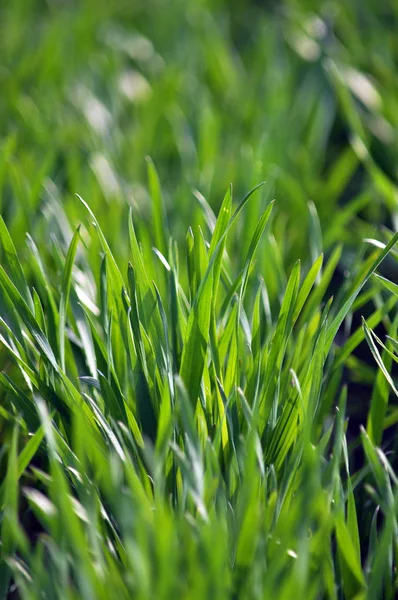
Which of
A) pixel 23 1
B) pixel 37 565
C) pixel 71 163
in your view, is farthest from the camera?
pixel 23 1

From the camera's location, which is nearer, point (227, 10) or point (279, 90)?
point (279, 90)

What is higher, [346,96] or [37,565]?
[346,96]

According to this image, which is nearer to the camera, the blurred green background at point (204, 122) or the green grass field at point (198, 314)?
the green grass field at point (198, 314)

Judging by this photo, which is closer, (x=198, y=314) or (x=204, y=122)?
(x=198, y=314)

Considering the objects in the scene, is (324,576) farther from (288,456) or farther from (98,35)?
(98,35)

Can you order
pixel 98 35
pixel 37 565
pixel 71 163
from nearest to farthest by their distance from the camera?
pixel 37 565
pixel 71 163
pixel 98 35

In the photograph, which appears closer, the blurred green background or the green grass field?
the green grass field

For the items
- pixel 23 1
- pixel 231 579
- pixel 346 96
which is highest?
pixel 346 96

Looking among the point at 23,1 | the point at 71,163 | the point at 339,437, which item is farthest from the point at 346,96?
the point at 23,1
